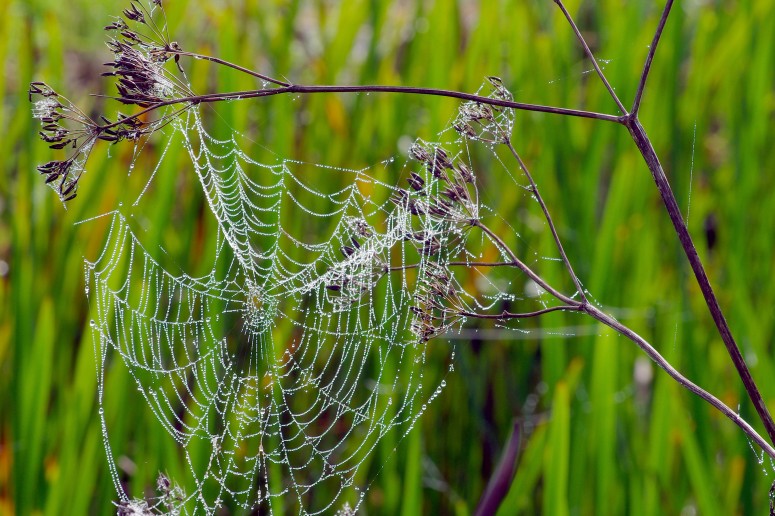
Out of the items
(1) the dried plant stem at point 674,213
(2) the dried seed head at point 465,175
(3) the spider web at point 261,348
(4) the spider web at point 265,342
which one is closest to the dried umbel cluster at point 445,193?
(2) the dried seed head at point 465,175

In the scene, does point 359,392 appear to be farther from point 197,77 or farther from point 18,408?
point 197,77

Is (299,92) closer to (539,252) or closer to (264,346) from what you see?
(264,346)

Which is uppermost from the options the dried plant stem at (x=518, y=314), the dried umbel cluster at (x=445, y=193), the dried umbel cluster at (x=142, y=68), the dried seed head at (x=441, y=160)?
the dried umbel cluster at (x=142, y=68)

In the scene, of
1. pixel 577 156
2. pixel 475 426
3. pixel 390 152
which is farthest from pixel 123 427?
Result: pixel 577 156

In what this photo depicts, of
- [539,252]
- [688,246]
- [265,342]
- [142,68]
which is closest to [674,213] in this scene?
[688,246]

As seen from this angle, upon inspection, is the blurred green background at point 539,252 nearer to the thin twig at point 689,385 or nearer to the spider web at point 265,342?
the spider web at point 265,342

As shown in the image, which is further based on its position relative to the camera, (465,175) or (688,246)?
(465,175)

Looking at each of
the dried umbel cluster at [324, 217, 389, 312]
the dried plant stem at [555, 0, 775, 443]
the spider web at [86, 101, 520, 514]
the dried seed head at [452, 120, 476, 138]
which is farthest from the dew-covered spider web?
the dried plant stem at [555, 0, 775, 443]

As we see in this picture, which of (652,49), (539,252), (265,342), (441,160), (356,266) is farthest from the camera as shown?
(539,252)
